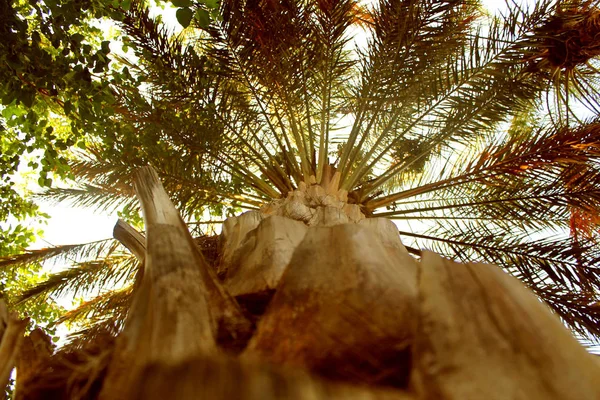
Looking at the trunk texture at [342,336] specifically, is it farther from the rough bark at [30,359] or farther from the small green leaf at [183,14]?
the small green leaf at [183,14]

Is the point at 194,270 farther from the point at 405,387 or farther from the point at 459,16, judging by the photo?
the point at 459,16

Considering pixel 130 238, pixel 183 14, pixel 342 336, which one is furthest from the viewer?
pixel 130 238

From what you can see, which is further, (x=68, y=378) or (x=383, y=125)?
(x=383, y=125)

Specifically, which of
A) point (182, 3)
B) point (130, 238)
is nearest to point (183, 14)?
point (182, 3)

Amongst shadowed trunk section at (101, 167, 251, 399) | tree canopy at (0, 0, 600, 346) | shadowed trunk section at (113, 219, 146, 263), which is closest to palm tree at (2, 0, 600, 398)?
tree canopy at (0, 0, 600, 346)

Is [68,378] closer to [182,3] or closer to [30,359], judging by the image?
[30,359]

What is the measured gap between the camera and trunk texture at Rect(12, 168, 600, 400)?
0.76 metres

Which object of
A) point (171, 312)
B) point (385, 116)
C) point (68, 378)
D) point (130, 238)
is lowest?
point (68, 378)

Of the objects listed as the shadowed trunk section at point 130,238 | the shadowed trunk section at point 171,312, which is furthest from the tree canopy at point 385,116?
the shadowed trunk section at point 171,312

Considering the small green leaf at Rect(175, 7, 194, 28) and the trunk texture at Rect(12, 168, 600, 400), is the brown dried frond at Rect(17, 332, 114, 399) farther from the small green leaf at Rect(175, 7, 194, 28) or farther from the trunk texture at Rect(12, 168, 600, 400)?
the small green leaf at Rect(175, 7, 194, 28)

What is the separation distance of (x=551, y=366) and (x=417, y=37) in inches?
136

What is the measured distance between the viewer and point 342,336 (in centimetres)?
94

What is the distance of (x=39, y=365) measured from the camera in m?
1.17

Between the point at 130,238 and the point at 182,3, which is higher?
the point at 182,3
